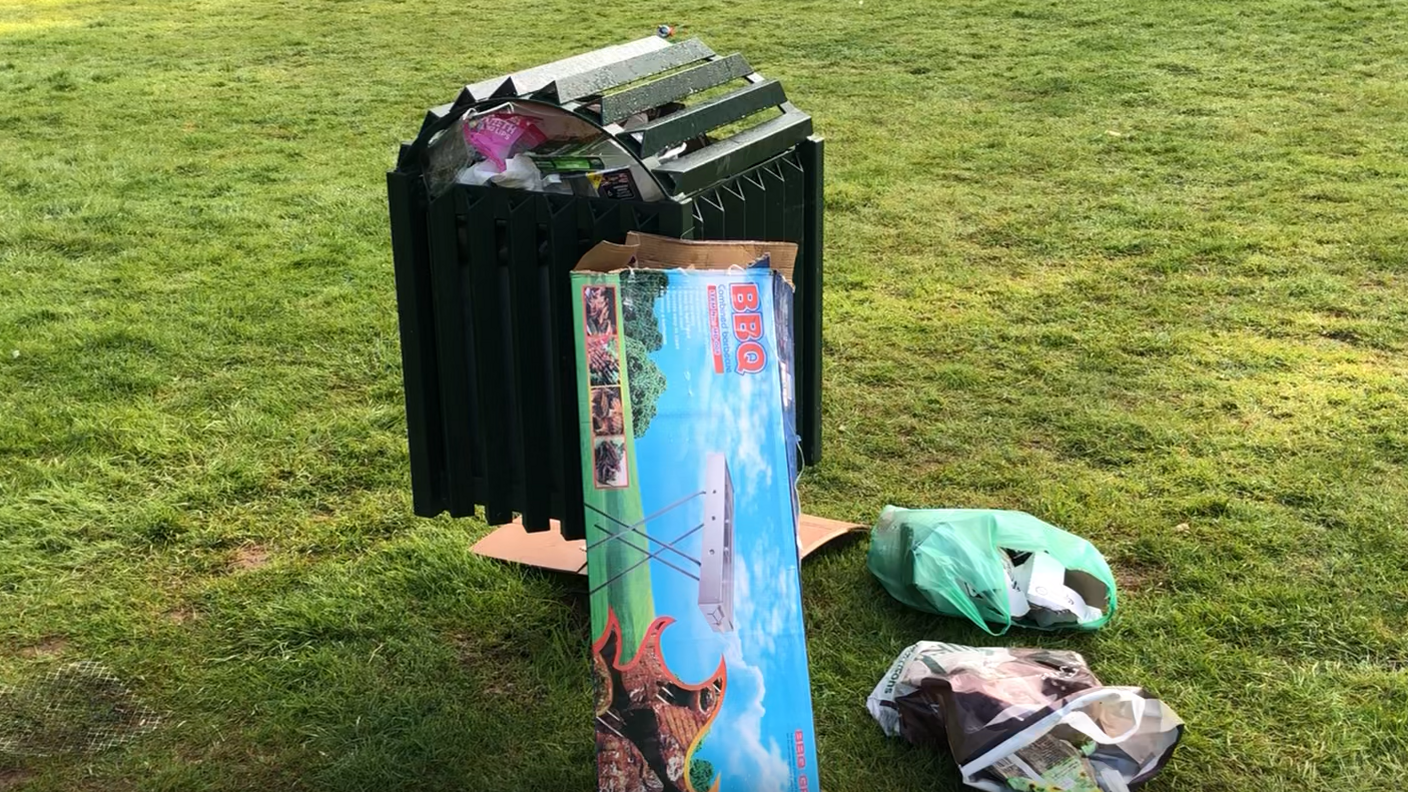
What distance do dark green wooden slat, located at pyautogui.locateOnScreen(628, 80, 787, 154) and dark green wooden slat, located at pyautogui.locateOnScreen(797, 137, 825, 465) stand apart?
0.16 m

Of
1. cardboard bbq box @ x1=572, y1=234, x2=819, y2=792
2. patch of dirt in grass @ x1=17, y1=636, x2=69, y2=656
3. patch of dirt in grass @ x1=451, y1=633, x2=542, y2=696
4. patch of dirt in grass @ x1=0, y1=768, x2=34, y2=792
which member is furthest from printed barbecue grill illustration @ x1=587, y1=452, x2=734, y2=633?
patch of dirt in grass @ x1=17, y1=636, x2=69, y2=656

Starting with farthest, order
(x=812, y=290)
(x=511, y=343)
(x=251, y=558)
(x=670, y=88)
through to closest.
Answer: (x=251, y=558), (x=812, y=290), (x=670, y=88), (x=511, y=343)

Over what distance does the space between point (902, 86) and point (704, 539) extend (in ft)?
25.0

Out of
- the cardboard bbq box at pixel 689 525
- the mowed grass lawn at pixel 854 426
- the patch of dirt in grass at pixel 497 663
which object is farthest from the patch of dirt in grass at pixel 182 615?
the cardboard bbq box at pixel 689 525

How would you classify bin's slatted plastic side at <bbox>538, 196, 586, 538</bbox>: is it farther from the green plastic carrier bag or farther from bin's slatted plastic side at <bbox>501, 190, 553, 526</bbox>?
the green plastic carrier bag

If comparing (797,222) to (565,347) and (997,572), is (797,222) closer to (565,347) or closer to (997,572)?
(565,347)

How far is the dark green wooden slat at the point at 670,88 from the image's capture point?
2666 mm

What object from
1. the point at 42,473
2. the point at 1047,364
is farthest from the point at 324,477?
the point at 1047,364

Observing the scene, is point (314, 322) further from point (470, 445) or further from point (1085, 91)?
point (1085, 91)

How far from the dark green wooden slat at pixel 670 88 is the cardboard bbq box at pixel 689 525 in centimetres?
39

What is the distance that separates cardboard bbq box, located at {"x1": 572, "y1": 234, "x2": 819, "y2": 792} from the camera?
2367 millimetres

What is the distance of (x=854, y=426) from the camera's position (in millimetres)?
4250

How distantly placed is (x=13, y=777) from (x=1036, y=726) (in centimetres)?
213

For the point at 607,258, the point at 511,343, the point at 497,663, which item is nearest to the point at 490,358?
the point at 511,343
